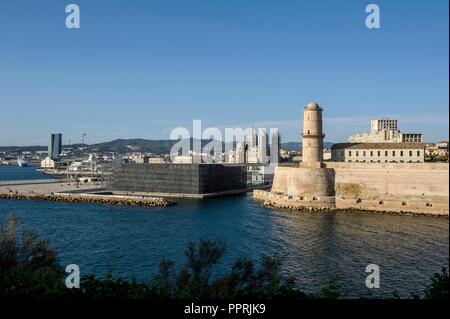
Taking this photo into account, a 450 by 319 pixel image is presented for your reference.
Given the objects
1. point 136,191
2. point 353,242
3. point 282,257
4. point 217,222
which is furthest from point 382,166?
point 136,191

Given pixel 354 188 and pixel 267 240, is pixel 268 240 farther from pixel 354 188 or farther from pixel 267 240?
pixel 354 188

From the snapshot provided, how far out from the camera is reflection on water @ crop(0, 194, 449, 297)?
20.6 metres

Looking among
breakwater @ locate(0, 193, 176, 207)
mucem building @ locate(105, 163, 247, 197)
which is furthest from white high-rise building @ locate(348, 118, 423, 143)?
breakwater @ locate(0, 193, 176, 207)

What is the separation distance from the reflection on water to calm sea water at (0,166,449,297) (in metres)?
0.05

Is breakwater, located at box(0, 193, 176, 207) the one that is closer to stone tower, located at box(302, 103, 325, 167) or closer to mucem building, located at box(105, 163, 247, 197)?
mucem building, located at box(105, 163, 247, 197)

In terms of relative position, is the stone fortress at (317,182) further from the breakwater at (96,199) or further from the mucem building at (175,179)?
the breakwater at (96,199)

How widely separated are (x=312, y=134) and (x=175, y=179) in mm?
24493

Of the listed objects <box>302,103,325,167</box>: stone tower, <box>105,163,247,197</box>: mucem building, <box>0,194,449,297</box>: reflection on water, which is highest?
<box>302,103,325,167</box>: stone tower

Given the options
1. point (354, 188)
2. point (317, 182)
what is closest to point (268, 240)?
point (354, 188)

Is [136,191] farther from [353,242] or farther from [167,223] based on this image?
[353,242]

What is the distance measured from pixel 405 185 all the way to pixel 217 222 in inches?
888

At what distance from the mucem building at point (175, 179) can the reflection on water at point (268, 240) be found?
1495 centimetres

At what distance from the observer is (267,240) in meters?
29.5
